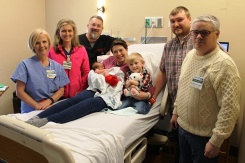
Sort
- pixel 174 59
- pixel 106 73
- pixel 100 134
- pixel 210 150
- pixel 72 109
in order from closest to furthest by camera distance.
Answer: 1. pixel 210 150
2. pixel 100 134
3. pixel 72 109
4. pixel 174 59
5. pixel 106 73

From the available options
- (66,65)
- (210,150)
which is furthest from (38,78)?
(210,150)

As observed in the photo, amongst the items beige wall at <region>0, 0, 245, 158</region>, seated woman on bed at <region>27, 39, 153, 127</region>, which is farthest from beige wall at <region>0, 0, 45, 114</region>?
seated woman on bed at <region>27, 39, 153, 127</region>

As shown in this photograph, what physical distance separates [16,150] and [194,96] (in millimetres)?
1089

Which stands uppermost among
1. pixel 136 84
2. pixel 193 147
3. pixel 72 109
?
pixel 136 84

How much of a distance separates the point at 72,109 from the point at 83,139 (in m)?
0.43

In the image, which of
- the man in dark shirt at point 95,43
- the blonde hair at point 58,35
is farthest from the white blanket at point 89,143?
the man in dark shirt at point 95,43

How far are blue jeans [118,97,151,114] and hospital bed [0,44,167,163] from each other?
53mm

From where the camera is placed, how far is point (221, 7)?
2426mm

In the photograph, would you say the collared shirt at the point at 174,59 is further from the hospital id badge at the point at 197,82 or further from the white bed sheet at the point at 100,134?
the hospital id badge at the point at 197,82

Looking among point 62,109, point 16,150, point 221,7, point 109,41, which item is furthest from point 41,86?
point 221,7

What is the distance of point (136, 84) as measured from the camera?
2.13m

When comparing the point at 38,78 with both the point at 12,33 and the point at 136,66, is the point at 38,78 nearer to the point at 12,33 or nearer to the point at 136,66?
the point at 136,66

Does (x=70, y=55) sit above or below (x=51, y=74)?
above

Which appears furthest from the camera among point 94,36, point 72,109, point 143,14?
point 143,14
